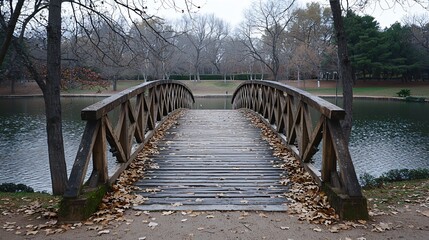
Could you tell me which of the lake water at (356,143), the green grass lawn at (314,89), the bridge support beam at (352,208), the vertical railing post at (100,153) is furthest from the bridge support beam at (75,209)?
the green grass lawn at (314,89)

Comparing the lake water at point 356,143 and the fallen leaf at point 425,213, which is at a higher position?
the fallen leaf at point 425,213

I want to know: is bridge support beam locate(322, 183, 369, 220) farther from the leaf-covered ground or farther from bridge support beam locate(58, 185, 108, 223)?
bridge support beam locate(58, 185, 108, 223)

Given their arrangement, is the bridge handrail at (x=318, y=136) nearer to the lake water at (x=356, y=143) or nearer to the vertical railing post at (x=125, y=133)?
the vertical railing post at (x=125, y=133)

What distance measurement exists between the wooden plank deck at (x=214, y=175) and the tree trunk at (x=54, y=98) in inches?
79.5

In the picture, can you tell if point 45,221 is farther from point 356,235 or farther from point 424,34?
point 424,34

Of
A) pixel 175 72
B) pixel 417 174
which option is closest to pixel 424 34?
pixel 175 72

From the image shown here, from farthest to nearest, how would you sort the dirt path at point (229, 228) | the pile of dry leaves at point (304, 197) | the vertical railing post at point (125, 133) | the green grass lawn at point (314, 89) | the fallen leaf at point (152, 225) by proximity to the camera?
1. the green grass lawn at point (314, 89)
2. the vertical railing post at point (125, 133)
3. the pile of dry leaves at point (304, 197)
4. the fallen leaf at point (152, 225)
5. the dirt path at point (229, 228)

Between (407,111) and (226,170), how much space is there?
2797cm

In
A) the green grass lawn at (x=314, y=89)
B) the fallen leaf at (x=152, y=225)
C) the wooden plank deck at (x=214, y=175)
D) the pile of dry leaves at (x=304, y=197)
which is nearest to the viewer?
the fallen leaf at (x=152, y=225)

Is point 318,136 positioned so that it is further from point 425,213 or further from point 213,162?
point 213,162

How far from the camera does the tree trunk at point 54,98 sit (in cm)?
688

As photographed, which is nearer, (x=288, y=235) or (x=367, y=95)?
(x=288, y=235)

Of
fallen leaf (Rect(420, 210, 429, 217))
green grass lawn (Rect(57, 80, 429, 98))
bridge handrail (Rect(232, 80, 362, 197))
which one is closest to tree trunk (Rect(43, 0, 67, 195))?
bridge handrail (Rect(232, 80, 362, 197))

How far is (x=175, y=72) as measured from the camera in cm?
6712
